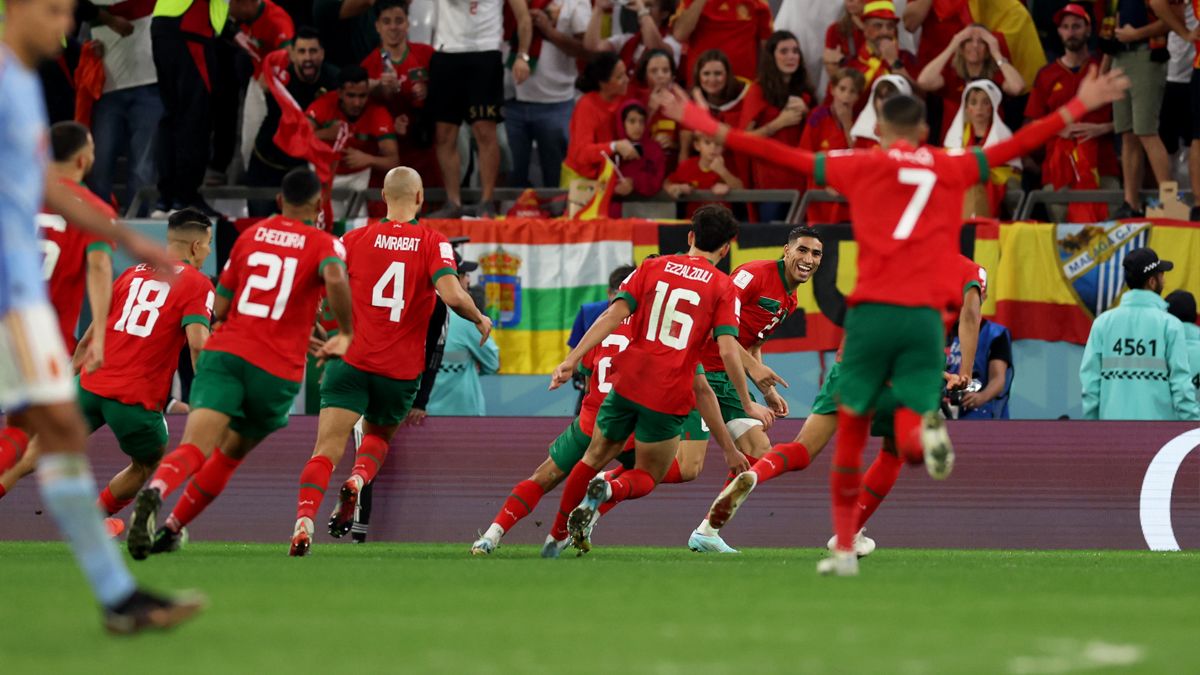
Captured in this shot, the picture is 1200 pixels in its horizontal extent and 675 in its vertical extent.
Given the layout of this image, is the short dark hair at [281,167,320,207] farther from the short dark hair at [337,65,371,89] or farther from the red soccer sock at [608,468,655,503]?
the short dark hair at [337,65,371,89]

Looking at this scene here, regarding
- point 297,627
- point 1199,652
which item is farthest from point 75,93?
point 1199,652

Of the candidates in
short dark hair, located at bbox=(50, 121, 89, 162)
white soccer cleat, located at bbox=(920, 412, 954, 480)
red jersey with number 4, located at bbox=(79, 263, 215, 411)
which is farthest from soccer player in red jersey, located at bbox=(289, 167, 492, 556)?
white soccer cleat, located at bbox=(920, 412, 954, 480)

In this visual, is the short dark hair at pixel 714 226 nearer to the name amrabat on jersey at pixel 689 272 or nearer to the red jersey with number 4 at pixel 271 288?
the name amrabat on jersey at pixel 689 272

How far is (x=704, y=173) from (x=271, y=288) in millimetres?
7909

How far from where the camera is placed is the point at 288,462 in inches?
548

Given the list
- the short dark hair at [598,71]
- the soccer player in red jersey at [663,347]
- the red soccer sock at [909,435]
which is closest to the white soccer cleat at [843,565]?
the red soccer sock at [909,435]

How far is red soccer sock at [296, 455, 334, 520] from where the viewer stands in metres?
10.6

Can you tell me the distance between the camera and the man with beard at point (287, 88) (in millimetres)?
16641

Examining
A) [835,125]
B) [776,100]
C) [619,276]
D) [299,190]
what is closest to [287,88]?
[776,100]

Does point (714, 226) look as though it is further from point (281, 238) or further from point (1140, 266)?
point (1140, 266)

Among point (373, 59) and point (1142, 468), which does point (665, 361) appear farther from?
point (373, 59)

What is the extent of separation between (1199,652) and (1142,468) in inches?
320

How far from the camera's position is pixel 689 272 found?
1099 centimetres

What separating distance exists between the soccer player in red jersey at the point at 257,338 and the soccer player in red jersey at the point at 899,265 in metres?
2.65
